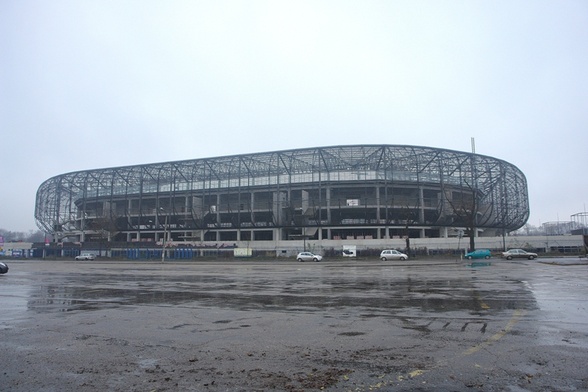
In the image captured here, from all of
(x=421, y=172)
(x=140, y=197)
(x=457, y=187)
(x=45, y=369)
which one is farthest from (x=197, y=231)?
(x=45, y=369)

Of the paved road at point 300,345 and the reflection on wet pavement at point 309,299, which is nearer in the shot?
the paved road at point 300,345

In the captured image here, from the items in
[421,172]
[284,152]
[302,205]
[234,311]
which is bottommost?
[234,311]

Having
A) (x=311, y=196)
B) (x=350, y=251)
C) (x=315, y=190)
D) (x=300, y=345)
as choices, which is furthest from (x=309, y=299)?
(x=311, y=196)

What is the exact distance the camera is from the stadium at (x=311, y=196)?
79.3 m

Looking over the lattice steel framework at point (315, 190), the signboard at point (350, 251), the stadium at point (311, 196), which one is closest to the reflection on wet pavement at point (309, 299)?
the signboard at point (350, 251)

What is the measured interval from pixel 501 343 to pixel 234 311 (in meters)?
7.02

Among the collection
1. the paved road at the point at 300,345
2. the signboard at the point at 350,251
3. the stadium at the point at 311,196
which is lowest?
the signboard at the point at 350,251

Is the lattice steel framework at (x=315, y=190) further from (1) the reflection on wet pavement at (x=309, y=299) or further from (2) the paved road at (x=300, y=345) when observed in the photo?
(2) the paved road at (x=300, y=345)

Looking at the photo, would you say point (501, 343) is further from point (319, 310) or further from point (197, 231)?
point (197, 231)

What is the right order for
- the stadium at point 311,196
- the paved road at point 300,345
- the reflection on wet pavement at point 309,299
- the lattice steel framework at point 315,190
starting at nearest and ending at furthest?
the paved road at point 300,345 < the reflection on wet pavement at point 309,299 < the stadium at point 311,196 < the lattice steel framework at point 315,190

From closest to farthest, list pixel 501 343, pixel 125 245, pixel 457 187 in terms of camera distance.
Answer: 1. pixel 501 343
2. pixel 125 245
3. pixel 457 187

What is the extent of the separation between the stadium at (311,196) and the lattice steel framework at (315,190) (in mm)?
224

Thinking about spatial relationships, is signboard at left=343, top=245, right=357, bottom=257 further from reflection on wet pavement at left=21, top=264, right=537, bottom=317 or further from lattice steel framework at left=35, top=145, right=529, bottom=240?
reflection on wet pavement at left=21, top=264, right=537, bottom=317

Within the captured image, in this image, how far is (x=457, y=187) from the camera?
3300 inches
